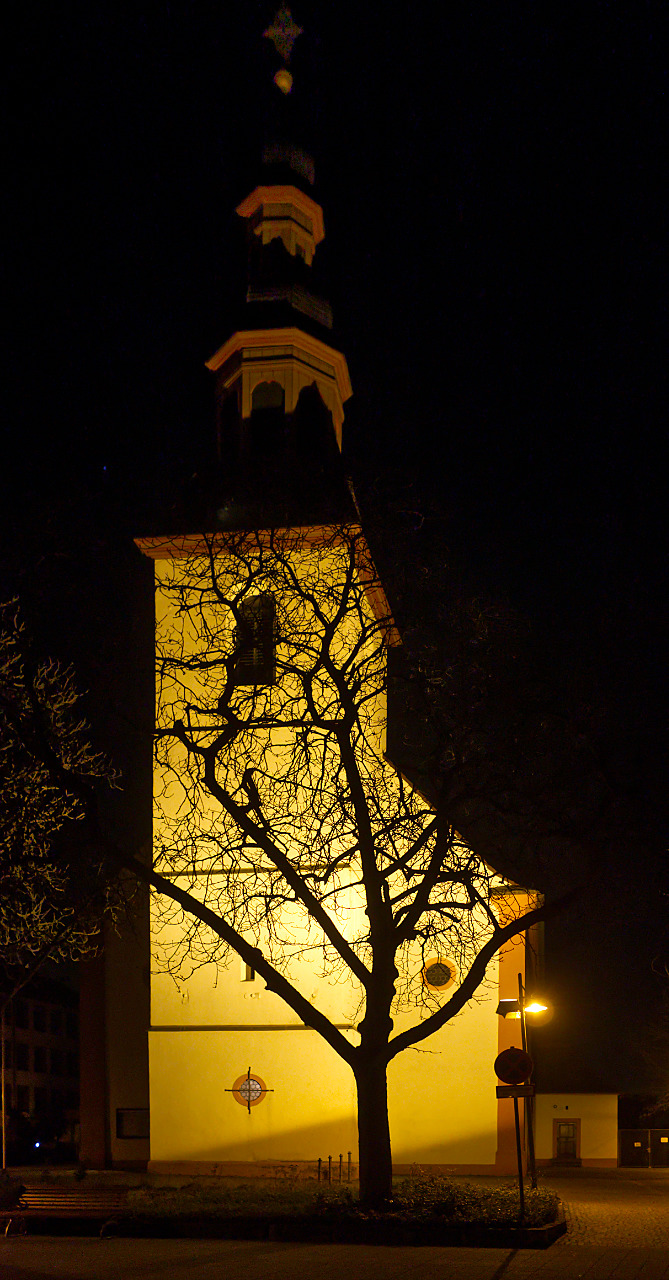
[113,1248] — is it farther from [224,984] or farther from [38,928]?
[224,984]

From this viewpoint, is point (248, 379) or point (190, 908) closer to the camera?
point (190, 908)

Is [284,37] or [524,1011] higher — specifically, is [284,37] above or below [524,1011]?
above

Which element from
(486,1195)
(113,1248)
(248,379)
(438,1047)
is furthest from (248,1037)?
(248,379)

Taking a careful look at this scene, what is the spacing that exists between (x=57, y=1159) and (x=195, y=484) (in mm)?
22475

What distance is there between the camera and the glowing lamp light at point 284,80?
33.6 meters

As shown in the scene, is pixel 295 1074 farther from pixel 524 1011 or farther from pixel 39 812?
pixel 39 812

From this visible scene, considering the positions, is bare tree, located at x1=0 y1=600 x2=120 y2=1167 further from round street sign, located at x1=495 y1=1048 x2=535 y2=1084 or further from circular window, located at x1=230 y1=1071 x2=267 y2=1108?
round street sign, located at x1=495 y1=1048 x2=535 y2=1084

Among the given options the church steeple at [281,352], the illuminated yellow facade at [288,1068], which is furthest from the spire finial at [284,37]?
the illuminated yellow facade at [288,1068]

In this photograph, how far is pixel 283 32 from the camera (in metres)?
33.9

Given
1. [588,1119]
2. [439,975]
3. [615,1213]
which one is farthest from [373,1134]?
[588,1119]

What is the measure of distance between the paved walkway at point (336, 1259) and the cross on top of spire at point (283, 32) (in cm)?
2937

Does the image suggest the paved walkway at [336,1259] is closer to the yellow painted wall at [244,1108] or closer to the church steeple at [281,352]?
the yellow painted wall at [244,1108]

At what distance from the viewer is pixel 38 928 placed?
2350cm

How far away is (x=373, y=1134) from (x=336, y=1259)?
301 cm
